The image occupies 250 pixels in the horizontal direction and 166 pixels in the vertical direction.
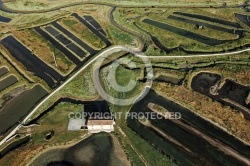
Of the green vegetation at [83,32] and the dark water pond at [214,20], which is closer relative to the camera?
the green vegetation at [83,32]

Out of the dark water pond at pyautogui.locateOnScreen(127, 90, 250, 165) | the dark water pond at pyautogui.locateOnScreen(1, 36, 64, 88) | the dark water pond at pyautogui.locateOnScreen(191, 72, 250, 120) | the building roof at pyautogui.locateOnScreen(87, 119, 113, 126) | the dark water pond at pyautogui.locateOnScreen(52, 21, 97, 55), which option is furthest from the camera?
the dark water pond at pyautogui.locateOnScreen(52, 21, 97, 55)

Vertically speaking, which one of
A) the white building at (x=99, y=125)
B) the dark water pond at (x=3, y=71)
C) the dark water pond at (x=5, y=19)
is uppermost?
the dark water pond at (x=5, y=19)

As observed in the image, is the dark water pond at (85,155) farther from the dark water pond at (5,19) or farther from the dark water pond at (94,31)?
the dark water pond at (5,19)

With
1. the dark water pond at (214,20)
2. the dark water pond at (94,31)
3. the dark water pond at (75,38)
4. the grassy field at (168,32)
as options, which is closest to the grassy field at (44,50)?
the dark water pond at (75,38)

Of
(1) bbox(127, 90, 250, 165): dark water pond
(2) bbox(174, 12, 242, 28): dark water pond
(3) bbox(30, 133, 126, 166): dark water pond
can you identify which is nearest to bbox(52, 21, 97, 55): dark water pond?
(1) bbox(127, 90, 250, 165): dark water pond

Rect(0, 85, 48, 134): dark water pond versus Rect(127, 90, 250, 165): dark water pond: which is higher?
Rect(0, 85, 48, 134): dark water pond

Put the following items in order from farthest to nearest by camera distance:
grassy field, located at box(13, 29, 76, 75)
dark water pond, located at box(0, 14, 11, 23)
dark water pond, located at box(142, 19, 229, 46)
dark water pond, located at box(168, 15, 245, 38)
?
dark water pond, located at box(0, 14, 11, 23), dark water pond, located at box(168, 15, 245, 38), dark water pond, located at box(142, 19, 229, 46), grassy field, located at box(13, 29, 76, 75)

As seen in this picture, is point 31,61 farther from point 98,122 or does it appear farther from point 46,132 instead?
point 98,122

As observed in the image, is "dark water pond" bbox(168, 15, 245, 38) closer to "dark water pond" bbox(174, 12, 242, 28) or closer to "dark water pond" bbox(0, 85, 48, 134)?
"dark water pond" bbox(174, 12, 242, 28)

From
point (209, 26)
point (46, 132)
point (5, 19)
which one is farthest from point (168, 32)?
point (5, 19)

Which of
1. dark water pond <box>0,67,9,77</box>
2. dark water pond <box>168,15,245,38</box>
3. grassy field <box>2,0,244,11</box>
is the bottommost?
dark water pond <box>0,67,9,77</box>

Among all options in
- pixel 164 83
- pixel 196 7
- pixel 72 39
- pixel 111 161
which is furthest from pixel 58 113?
pixel 196 7

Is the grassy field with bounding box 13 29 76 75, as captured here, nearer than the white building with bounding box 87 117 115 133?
No
